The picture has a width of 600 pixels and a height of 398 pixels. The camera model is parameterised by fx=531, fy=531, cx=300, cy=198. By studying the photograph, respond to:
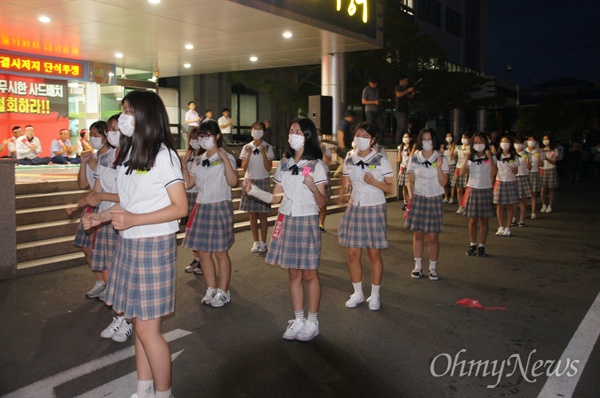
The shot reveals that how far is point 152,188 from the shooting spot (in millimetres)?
3125

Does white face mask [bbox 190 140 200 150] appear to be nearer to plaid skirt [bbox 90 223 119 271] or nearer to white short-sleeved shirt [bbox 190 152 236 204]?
white short-sleeved shirt [bbox 190 152 236 204]

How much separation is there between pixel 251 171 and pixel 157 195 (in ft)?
18.7

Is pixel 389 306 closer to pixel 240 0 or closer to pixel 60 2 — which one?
pixel 240 0

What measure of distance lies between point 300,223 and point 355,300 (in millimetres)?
1482

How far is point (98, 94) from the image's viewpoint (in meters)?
18.1

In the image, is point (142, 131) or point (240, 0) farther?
point (240, 0)

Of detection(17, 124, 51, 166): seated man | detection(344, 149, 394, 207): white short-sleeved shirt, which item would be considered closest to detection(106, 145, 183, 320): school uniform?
detection(344, 149, 394, 207): white short-sleeved shirt

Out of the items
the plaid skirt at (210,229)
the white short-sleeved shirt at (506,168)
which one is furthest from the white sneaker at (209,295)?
the white short-sleeved shirt at (506,168)

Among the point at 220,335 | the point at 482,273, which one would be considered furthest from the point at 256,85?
the point at 220,335

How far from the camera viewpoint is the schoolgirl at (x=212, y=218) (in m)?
5.55

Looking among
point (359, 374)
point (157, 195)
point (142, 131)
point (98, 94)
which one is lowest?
point (359, 374)

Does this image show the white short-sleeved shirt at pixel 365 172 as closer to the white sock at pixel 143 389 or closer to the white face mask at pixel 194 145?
the white face mask at pixel 194 145

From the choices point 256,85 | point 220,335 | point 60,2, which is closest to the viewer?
point 220,335

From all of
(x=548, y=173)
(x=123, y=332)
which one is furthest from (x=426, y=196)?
(x=548, y=173)
